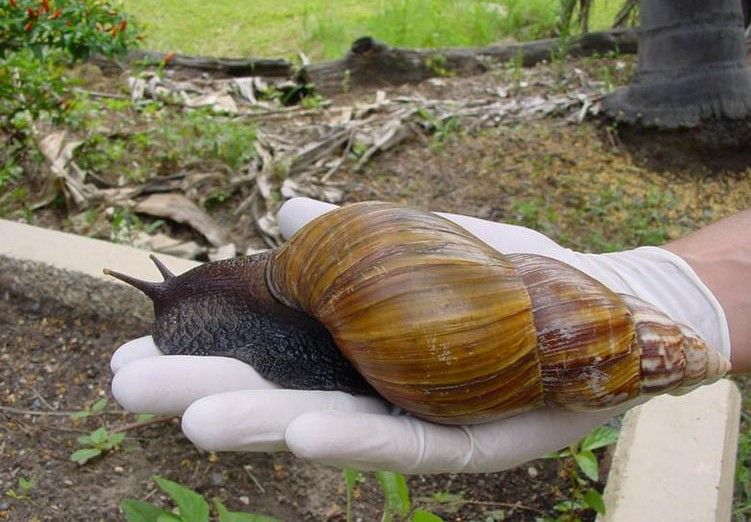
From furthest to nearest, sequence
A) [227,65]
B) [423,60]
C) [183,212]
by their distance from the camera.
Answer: [227,65]
[423,60]
[183,212]

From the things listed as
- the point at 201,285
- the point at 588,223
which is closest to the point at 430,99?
the point at 588,223

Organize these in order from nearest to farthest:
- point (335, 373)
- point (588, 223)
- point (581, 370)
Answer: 1. point (581, 370)
2. point (335, 373)
3. point (588, 223)

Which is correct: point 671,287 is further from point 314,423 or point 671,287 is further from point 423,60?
point 423,60

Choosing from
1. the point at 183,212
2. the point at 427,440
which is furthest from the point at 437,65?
the point at 427,440

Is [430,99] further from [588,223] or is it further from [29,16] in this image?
[29,16]

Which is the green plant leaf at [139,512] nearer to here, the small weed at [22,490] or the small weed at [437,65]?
the small weed at [22,490]

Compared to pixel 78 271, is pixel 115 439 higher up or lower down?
lower down

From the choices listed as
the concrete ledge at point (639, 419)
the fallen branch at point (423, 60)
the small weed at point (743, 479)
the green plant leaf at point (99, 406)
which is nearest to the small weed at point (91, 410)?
the green plant leaf at point (99, 406)
